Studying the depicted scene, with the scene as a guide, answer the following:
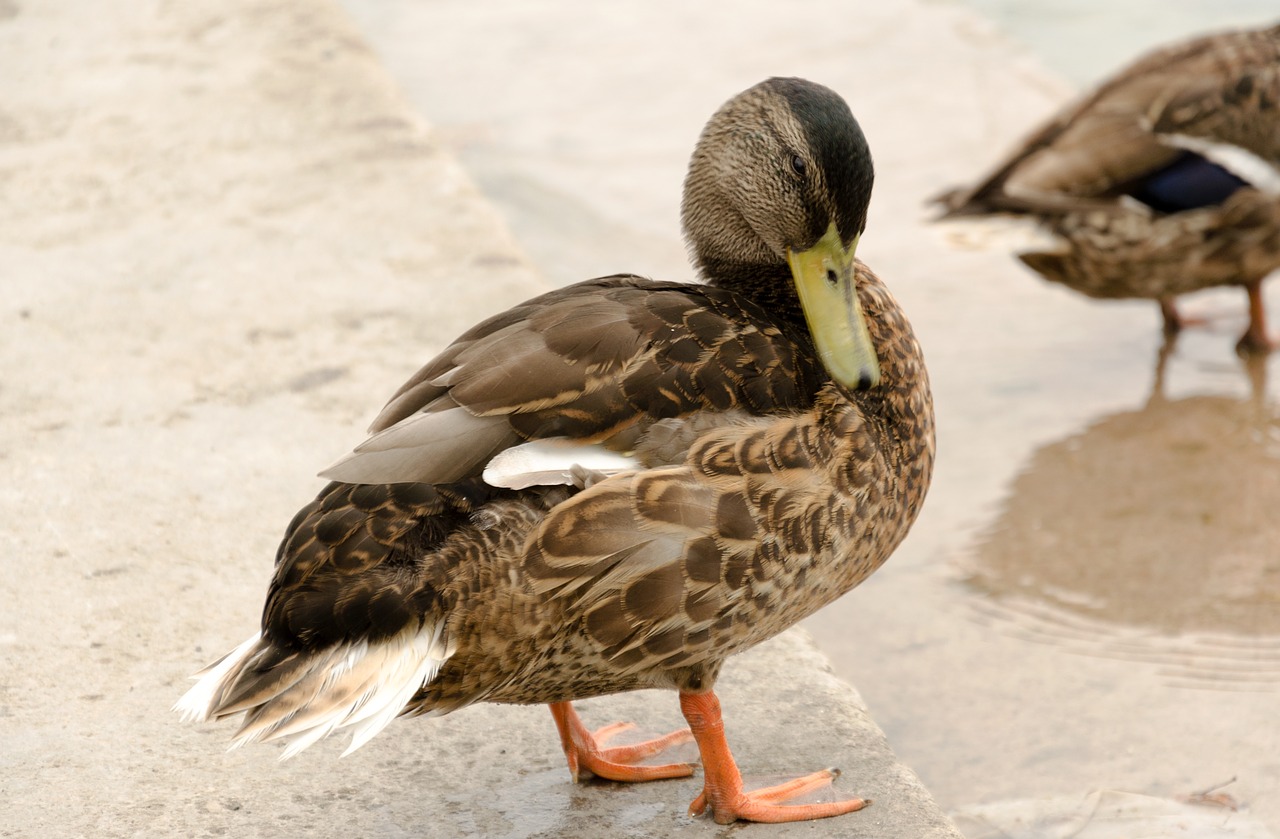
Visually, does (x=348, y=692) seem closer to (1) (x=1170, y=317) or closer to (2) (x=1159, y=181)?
(2) (x=1159, y=181)

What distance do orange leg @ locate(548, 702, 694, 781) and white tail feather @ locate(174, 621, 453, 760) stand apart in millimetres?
493

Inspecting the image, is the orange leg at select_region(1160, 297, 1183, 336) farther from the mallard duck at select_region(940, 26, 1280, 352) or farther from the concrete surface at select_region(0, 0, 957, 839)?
the concrete surface at select_region(0, 0, 957, 839)

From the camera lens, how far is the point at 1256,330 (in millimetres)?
5531

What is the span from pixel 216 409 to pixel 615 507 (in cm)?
189

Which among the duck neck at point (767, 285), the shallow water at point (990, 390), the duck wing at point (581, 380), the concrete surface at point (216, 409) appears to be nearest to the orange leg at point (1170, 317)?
the shallow water at point (990, 390)

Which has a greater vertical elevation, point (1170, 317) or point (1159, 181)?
point (1159, 181)

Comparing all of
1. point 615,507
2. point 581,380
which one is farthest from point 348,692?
point 581,380

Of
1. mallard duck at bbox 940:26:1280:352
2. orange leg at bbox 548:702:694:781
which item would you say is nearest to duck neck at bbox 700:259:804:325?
orange leg at bbox 548:702:694:781

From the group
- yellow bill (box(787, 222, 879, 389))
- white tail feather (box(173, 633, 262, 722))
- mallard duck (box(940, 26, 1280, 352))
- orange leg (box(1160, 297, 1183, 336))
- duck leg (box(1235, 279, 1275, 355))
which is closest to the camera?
white tail feather (box(173, 633, 262, 722))

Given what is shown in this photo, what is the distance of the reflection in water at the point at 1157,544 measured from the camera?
3.96 meters

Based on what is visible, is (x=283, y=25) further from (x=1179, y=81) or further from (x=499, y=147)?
(x=1179, y=81)

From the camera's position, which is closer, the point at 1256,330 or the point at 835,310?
the point at 835,310

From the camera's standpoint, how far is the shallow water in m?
3.68

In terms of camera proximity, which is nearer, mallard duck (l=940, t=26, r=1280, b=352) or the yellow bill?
the yellow bill
